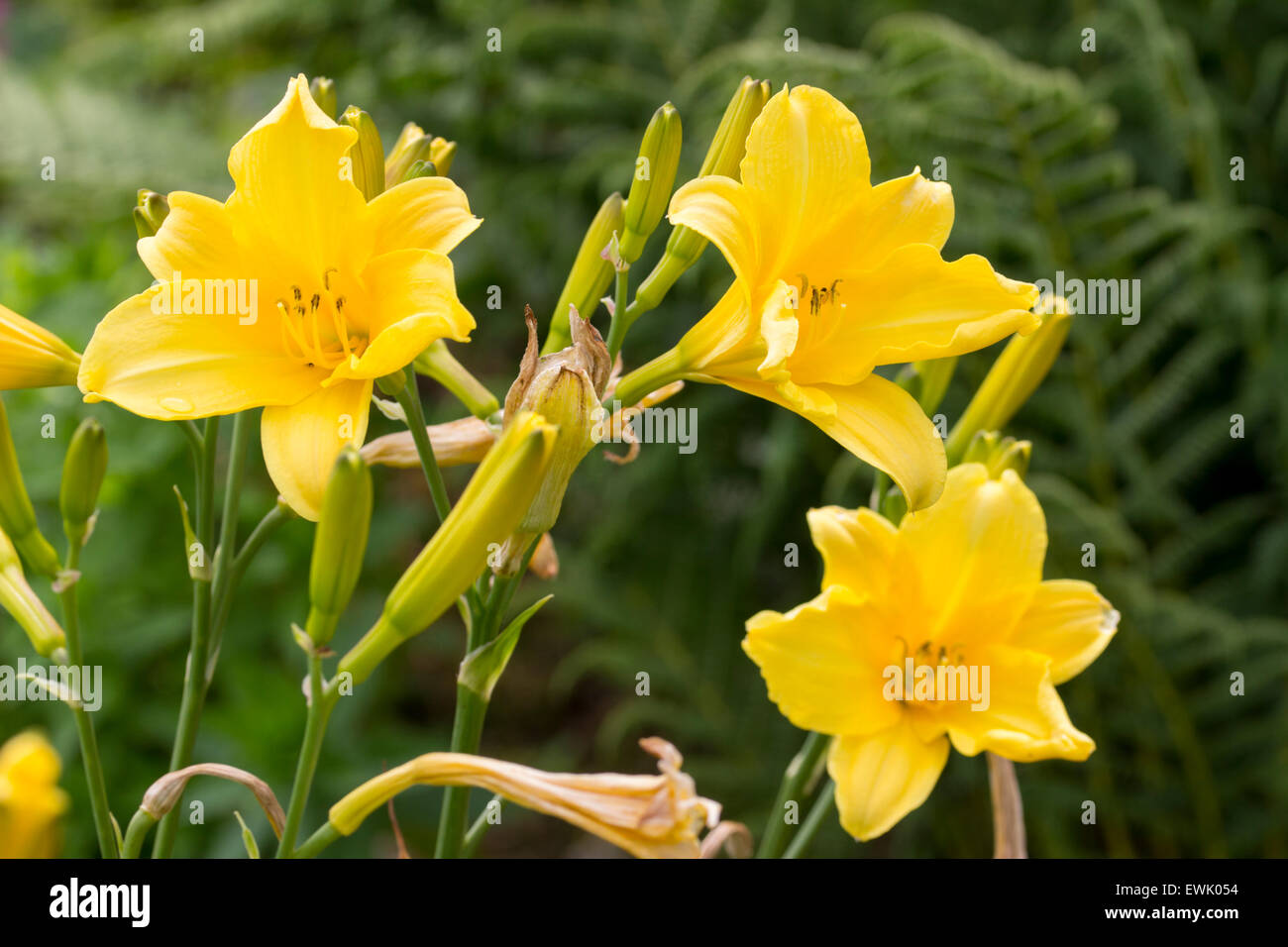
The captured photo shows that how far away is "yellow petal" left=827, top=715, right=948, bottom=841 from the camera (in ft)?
1.86

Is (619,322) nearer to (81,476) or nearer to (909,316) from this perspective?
(909,316)

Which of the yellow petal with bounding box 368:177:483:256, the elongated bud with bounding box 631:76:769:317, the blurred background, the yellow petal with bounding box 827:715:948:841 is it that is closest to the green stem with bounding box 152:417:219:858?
the yellow petal with bounding box 368:177:483:256

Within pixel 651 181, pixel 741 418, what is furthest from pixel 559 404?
pixel 741 418

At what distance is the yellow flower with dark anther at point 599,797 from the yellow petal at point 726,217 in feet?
0.78

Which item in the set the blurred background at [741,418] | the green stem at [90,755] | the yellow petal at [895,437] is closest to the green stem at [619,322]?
the yellow petal at [895,437]

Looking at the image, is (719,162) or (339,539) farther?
(719,162)

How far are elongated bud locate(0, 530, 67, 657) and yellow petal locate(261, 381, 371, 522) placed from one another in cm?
18

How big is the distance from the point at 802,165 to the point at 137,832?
0.48 meters

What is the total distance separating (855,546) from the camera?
0.63 meters

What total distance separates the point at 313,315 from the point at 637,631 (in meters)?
1.25

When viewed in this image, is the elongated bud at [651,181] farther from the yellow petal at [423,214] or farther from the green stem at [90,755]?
the green stem at [90,755]
